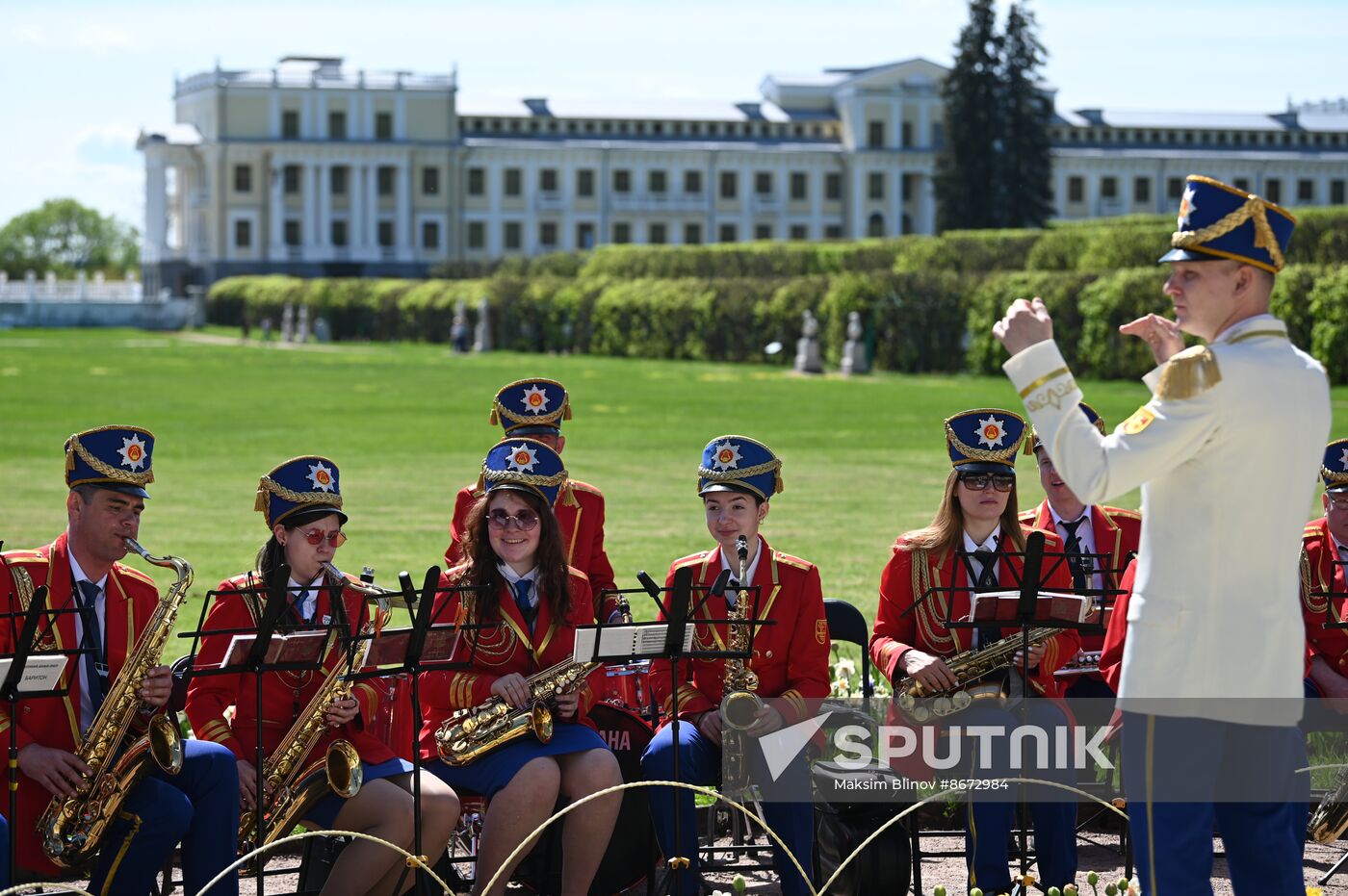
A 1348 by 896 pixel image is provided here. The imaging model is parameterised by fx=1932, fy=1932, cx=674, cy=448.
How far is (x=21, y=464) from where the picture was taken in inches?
955

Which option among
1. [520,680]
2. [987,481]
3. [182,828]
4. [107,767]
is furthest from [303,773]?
[987,481]

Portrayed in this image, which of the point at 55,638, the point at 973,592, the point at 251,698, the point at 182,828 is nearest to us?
the point at 182,828

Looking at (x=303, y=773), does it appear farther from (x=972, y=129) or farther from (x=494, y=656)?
(x=972, y=129)

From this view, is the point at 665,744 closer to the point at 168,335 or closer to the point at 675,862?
the point at 675,862

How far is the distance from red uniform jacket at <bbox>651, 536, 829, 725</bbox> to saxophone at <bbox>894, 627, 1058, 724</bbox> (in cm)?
33

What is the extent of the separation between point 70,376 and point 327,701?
41.4 meters

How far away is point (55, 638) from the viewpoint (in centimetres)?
579

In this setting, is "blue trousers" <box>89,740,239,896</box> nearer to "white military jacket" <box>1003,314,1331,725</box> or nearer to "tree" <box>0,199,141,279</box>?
"white military jacket" <box>1003,314,1331,725</box>

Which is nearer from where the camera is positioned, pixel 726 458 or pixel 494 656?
pixel 494 656

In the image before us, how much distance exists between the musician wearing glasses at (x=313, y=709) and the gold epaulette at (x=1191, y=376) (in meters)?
2.51

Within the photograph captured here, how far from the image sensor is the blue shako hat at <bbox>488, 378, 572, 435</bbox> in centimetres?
828

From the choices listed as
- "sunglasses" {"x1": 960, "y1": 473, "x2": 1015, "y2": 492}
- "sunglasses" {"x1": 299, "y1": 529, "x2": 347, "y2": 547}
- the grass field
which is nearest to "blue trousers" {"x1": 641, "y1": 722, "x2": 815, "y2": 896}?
"sunglasses" {"x1": 960, "y1": 473, "x2": 1015, "y2": 492}

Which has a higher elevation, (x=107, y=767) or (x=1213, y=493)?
(x=1213, y=493)

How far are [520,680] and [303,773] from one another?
2.36 ft
